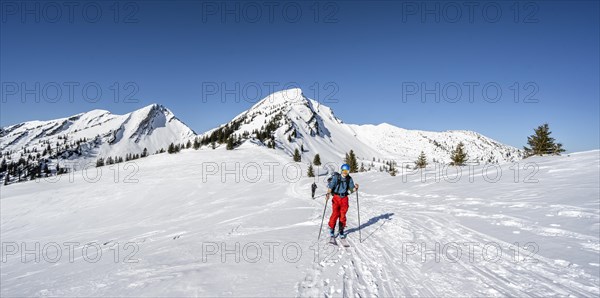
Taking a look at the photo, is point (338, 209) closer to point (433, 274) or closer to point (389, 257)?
point (389, 257)

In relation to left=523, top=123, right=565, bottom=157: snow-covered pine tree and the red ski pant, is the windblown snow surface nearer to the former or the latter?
the red ski pant

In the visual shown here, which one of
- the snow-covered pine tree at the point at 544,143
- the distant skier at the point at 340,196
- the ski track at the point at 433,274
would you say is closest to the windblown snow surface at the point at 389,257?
the ski track at the point at 433,274

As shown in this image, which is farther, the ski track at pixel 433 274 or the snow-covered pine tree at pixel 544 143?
the snow-covered pine tree at pixel 544 143

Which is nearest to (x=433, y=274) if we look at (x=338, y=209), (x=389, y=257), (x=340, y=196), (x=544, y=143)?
(x=389, y=257)

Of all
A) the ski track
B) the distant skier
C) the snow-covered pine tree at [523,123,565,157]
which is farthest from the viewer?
the snow-covered pine tree at [523,123,565,157]

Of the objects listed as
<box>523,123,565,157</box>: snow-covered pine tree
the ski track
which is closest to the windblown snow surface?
the ski track

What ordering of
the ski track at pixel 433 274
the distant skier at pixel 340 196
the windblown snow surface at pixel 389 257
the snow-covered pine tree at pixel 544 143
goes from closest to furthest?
1. the ski track at pixel 433 274
2. the windblown snow surface at pixel 389 257
3. the distant skier at pixel 340 196
4. the snow-covered pine tree at pixel 544 143

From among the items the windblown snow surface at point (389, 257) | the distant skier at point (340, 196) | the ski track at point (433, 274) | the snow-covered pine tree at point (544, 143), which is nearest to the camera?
the ski track at point (433, 274)

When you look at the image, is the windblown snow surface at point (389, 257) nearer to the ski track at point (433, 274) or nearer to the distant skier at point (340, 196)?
the ski track at point (433, 274)

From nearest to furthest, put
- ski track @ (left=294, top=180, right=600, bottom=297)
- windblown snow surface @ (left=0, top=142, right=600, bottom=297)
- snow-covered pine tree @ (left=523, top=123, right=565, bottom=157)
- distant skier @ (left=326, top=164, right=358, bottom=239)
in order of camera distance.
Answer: ski track @ (left=294, top=180, right=600, bottom=297) < windblown snow surface @ (left=0, top=142, right=600, bottom=297) < distant skier @ (left=326, top=164, right=358, bottom=239) < snow-covered pine tree @ (left=523, top=123, right=565, bottom=157)

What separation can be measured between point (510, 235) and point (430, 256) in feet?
11.0

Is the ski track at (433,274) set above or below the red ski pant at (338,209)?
below

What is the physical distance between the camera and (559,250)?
6.78 metres

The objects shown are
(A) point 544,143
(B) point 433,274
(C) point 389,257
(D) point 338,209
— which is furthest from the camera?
(A) point 544,143
